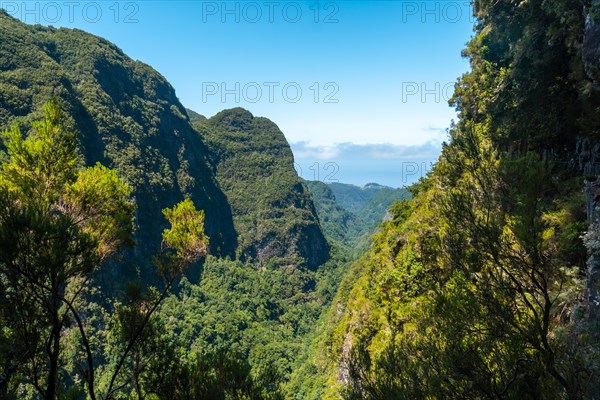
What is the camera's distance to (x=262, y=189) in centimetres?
11900

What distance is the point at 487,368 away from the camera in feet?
20.7

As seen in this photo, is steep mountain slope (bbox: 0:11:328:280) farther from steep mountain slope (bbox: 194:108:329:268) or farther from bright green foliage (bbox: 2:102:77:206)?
bright green foliage (bbox: 2:102:77:206)

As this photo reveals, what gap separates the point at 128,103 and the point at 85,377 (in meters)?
104

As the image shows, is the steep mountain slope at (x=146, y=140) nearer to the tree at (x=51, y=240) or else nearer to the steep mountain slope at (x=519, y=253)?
the tree at (x=51, y=240)

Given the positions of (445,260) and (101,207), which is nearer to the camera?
(101,207)

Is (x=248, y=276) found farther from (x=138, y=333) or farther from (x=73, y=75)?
(x=138, y=333)

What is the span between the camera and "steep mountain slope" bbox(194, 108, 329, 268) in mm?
105750

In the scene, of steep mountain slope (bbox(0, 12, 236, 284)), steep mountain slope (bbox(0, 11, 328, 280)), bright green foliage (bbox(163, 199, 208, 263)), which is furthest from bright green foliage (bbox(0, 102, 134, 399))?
steep mountain slope (bbox(0, 11, 328, 280))

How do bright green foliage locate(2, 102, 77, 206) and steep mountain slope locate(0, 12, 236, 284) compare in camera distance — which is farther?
steep mountain slope locate(0, 12, 236, 284)

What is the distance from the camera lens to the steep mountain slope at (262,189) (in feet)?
347

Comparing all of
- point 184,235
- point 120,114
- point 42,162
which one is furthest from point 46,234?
point 120,114

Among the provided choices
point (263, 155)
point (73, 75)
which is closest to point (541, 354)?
point (73, 75)

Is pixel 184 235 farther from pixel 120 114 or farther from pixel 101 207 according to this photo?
pixel 120 114

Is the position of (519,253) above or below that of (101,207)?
below
